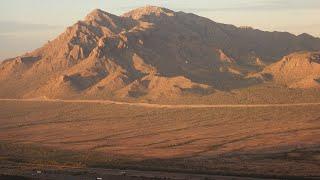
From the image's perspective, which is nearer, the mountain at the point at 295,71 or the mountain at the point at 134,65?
the mountain at the point at 295,71

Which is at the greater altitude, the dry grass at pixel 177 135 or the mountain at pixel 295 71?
the mountain at pixel 295 71

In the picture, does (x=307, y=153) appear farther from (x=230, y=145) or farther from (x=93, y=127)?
(x=93, y=127)

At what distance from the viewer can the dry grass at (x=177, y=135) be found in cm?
6856

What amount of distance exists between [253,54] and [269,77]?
31464 millimetres

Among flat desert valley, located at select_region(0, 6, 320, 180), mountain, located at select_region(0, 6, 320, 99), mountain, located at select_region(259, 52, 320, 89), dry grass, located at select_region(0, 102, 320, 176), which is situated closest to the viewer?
flat desert valley, located at select_region(0, 6, 320, 180)

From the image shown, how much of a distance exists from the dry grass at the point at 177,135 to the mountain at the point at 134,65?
46.5 feet

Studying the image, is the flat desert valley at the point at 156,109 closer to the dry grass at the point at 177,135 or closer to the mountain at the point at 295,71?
the dry grass at the point at 177,135

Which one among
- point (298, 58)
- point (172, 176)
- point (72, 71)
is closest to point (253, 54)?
point (298, 58)

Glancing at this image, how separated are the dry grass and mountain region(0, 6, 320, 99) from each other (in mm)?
14176

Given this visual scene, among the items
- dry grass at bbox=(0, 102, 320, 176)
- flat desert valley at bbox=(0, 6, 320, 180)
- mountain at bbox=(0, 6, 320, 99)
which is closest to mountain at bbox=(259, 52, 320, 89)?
flat desert valley at bbox=(0, 6, 320, 180)

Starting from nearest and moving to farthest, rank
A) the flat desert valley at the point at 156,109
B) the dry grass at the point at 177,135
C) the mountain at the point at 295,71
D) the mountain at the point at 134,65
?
1. the flat desert valley at the point at 156,109
2. the dry grass at the point at 177,135
3. the mountain at the point at 295,71
4. the mountain at the point at 134,65

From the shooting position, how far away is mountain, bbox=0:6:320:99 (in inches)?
6068

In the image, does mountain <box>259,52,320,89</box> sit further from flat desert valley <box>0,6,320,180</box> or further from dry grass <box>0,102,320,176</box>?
dry grass <box>0,102,320,176</box>

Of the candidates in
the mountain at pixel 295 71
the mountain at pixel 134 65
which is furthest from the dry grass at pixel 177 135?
the mountain at pixel 295 71
